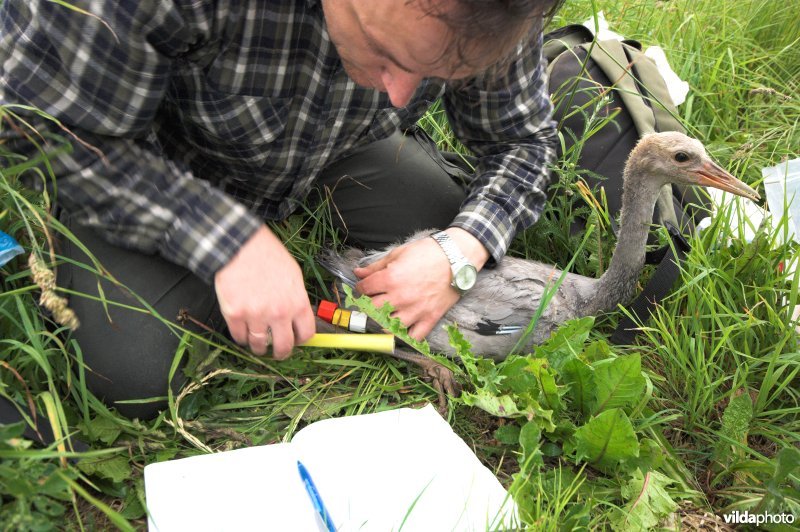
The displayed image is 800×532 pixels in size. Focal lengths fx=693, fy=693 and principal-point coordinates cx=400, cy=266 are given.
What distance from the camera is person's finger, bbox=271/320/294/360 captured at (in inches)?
75.8

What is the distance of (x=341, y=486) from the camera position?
5.86 feet

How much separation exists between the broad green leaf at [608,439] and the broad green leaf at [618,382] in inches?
4.0

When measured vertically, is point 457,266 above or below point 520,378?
above

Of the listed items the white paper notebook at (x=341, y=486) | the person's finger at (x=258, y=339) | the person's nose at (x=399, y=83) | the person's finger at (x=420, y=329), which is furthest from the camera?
the person's finger at (x=420, y=329)

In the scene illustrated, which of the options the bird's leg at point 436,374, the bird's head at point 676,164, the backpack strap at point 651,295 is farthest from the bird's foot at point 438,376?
the bird's head at point 676,164

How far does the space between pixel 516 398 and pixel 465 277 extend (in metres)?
0.47

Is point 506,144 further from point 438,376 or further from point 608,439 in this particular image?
point 608,439

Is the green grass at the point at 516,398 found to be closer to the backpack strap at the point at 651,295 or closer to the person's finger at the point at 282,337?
the backpack strap at the point at 651,295

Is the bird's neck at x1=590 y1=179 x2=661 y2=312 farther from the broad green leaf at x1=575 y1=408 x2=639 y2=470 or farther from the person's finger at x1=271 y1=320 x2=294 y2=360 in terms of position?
the person's finger at x1=271 y1=320 x2=294 y2=360

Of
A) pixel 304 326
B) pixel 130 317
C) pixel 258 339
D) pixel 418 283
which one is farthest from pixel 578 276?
pixel 130 317

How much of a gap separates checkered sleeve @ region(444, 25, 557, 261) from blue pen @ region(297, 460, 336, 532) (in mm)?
1024

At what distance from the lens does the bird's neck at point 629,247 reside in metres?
2.55

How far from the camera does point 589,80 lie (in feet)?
9.39

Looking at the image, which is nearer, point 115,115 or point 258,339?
point 115,115
